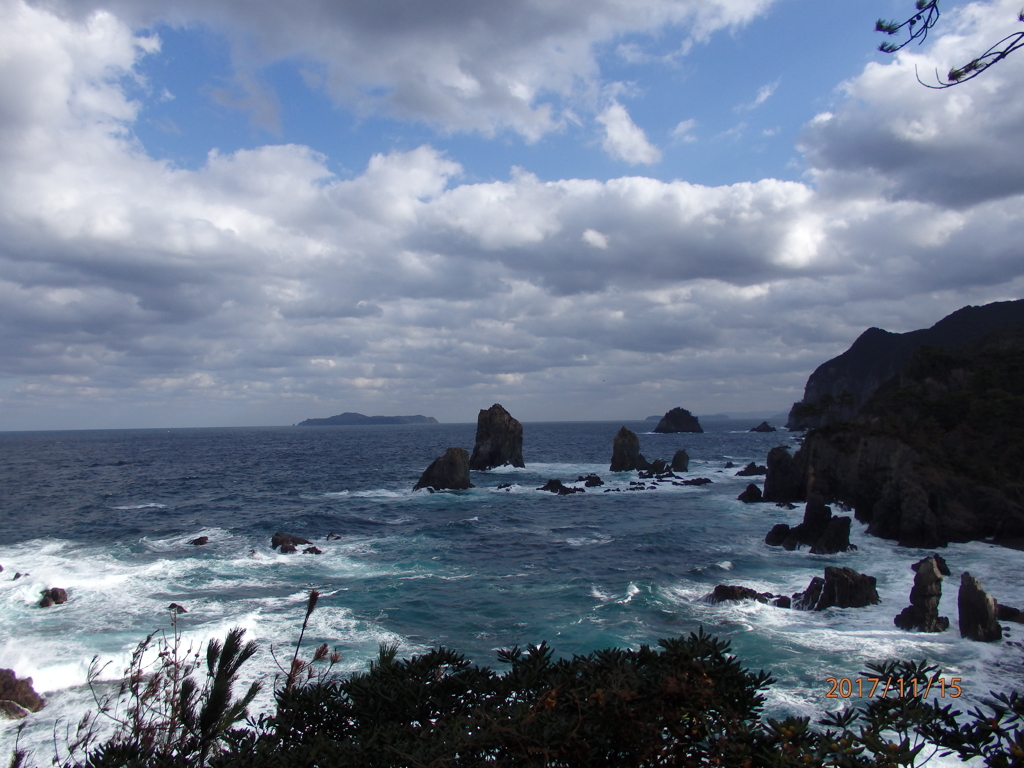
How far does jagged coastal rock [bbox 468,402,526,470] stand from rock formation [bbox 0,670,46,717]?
73390 millimetres

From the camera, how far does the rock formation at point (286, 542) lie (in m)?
38.4

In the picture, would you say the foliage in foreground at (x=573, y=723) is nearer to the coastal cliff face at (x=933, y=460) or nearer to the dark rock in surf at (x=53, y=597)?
the dark rock in surf at (x=53, y=597)

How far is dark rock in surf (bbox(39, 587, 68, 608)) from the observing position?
26.4 metres

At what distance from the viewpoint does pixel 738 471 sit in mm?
86750

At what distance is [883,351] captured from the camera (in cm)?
17288

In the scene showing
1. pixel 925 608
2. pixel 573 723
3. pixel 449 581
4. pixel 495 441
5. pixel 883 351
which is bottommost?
pixel 449 581

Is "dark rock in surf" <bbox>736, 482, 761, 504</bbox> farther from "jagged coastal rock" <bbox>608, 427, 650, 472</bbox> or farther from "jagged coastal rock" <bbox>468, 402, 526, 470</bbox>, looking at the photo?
"jagged coastal rock" <bbox>468, 402, 526, 470</bbox>

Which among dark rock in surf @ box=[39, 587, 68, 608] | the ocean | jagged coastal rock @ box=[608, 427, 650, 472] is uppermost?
jagged coastal rock @ box=[608, 427, 650, 472]

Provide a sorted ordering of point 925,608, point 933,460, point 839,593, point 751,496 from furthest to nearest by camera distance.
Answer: point 751,496, point 933,460, point 839,593, point 925,608

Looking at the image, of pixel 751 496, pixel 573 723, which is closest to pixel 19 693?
pixel 573 723

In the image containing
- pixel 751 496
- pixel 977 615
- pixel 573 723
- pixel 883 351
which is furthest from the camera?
pixel 883 351

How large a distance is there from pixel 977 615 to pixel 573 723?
75.6ft

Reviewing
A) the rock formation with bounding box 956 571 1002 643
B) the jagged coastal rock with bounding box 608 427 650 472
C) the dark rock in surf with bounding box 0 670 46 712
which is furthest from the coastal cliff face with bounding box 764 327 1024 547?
the dark rock in surf with bounding box 0 670 46 712

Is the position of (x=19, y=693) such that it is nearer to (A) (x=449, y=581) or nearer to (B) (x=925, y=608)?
(A) (x=449, y=581)
